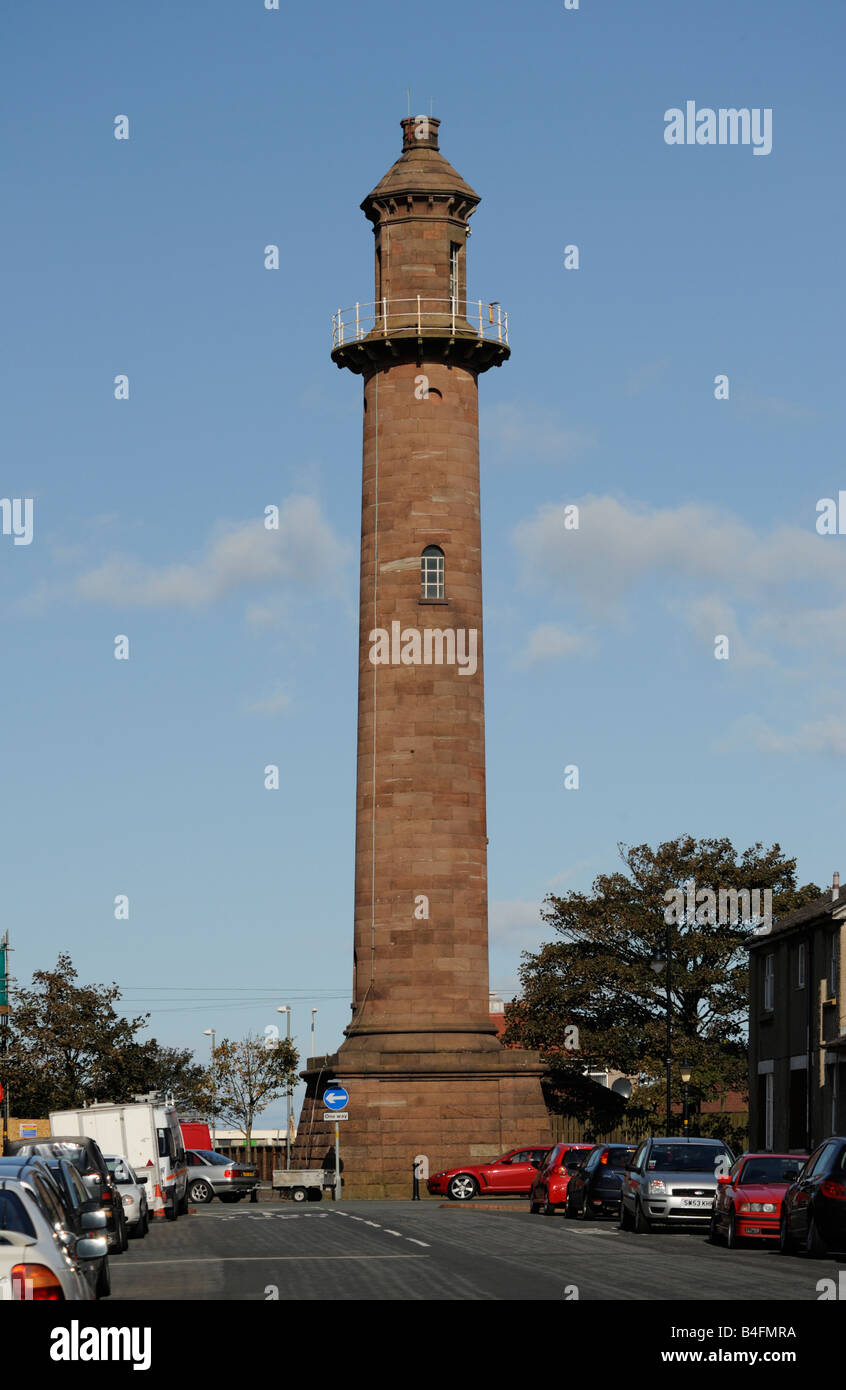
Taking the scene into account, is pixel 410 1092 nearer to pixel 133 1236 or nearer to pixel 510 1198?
pixel 510 1198

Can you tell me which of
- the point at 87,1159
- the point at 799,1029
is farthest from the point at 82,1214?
the point at 799,1029

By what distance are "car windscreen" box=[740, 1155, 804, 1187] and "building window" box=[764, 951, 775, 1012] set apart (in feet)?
89.0

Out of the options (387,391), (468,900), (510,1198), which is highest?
(387,391)

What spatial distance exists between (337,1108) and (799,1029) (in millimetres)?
12260

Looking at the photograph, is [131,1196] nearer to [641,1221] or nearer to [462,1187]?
[641,1221]

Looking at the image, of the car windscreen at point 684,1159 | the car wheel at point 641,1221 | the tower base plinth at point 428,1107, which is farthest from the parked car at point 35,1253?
the tower base plinth at point 428,1107

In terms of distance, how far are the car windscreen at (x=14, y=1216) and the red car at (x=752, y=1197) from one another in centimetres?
1867

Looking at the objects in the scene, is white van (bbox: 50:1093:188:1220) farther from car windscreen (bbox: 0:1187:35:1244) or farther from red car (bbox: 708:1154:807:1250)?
car windscreen (bbox: 0:1187:35:1244)

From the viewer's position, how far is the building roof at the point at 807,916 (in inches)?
2095

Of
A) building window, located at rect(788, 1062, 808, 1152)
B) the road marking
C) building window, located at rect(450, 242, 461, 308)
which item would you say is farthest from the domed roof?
the road marking

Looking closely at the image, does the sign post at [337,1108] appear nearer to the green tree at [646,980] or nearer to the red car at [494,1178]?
the red car at [494,1178]
